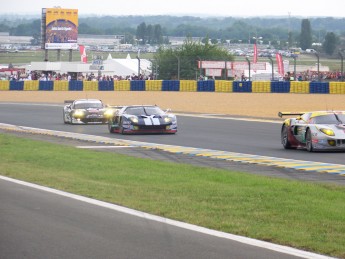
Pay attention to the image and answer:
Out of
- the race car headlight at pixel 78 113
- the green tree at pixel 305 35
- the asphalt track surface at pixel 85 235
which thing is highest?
the green tree at pixel 305 35

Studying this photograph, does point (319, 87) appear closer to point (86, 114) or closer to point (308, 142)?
point (86, 114)

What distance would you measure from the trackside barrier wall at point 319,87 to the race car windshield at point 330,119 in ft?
80.8

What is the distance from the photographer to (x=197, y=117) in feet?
138

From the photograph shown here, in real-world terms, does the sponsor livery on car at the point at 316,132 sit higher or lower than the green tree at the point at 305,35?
lower

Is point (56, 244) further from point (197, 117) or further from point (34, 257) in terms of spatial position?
point (197, 117)

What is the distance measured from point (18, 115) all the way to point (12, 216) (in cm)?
3452

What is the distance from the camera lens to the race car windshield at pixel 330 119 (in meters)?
22.1

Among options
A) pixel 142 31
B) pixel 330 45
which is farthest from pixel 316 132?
pixel 142 31

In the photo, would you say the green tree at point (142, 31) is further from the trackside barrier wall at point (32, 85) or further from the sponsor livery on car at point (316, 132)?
the sponsor livery on car at point (316, 132)

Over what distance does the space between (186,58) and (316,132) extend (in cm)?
4464

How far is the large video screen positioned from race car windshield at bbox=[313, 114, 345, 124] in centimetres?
6595

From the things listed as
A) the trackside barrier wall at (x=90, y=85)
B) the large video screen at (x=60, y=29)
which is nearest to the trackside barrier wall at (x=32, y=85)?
the trackside barrier wall at (x=90, y=85)

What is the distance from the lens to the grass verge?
30.6ft

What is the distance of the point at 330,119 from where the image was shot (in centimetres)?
2223
